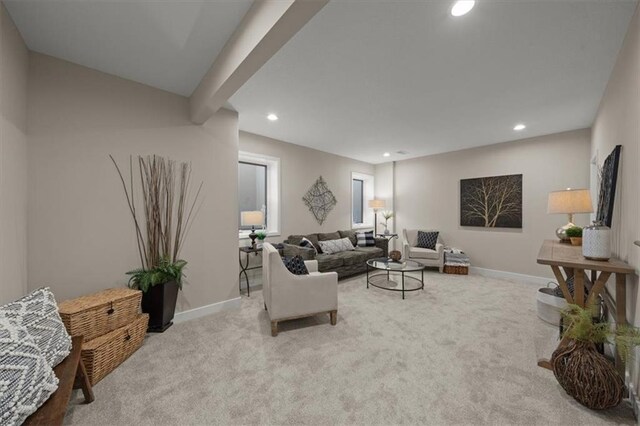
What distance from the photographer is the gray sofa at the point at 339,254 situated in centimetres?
400

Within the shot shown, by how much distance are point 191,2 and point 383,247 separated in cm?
481

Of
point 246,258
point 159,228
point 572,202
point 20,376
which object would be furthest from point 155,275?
point 572,202

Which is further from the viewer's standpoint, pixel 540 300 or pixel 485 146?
pixel 485 146

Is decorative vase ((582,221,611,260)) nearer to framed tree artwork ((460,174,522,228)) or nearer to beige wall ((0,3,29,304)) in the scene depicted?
framed tree artwork ((460,174,522,228))

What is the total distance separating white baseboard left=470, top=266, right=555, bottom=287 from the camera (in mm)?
4207

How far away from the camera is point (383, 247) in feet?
17.6

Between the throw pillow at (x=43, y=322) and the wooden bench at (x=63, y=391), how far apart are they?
0.17ft

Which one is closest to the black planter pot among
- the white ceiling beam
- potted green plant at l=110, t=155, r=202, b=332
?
potted green plant at l=110, t=155, r=202, b=332

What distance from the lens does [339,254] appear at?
4.50m

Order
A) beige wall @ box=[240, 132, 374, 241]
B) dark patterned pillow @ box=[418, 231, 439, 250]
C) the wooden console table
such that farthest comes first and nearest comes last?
dark patterned pillow @ box=[418, 231, 439, 250] → beige wall @ box=[240, 132, 374, 241] → the wooden console table

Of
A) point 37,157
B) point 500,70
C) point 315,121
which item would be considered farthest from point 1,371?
point 500,70

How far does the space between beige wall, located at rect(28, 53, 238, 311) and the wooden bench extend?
1.00 metres

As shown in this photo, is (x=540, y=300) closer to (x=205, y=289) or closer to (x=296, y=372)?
(x=296, y=372)

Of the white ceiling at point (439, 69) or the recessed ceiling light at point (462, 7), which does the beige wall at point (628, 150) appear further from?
the recessed ceiling light at point (462, 7)
